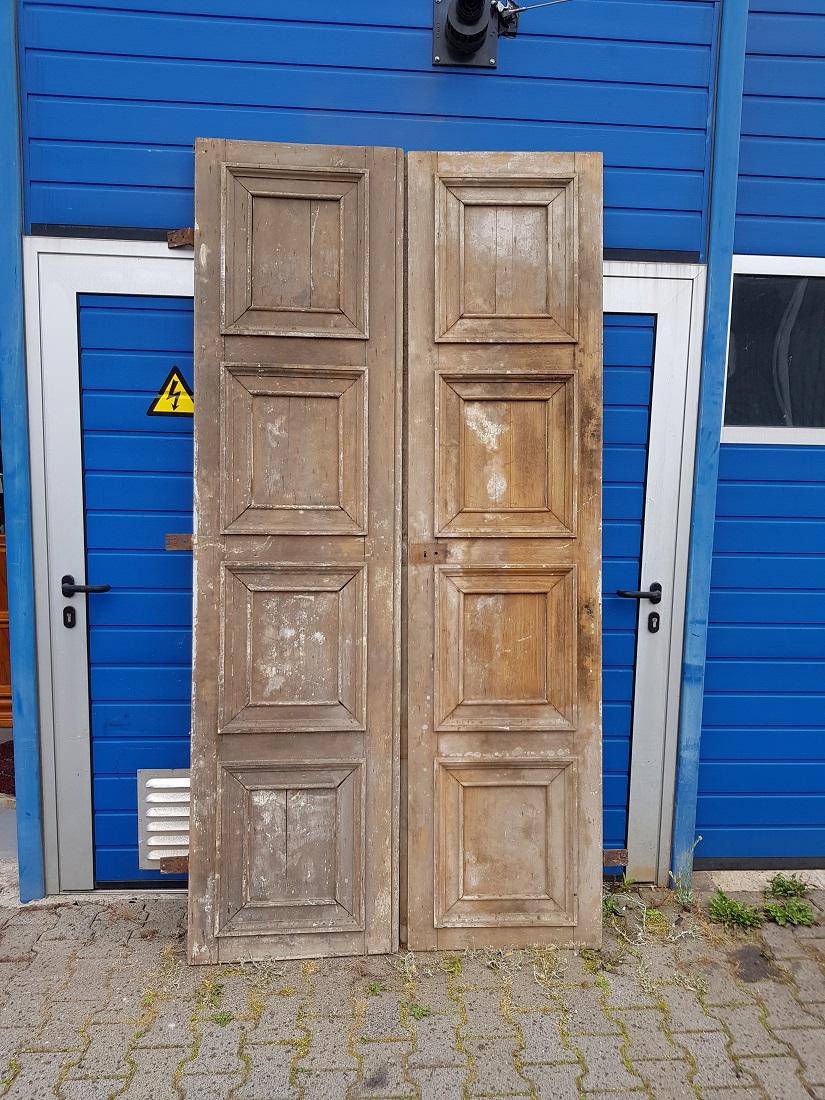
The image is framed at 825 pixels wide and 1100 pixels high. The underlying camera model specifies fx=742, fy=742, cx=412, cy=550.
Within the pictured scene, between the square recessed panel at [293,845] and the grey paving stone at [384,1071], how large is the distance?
1.48 feet

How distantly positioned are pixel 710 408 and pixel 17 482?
2749mm

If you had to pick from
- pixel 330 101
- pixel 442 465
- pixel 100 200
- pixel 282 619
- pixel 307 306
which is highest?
pixel 330 101

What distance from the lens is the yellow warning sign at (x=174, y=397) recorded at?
9.39ft

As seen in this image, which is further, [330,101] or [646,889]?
[646,889]

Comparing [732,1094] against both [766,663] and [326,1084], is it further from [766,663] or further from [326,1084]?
[766,663]

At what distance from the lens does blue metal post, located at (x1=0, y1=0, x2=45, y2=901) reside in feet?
8.95

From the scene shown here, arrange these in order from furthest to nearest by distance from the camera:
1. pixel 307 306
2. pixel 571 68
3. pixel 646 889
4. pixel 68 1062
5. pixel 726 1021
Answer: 1. pixel 646 889
2. pixel 571 68
3. pixel 307 306
4. pixel 726 1021
5. pixel 68 1062

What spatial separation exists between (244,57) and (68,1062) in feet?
11.3

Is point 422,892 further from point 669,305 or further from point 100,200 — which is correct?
point 100,200

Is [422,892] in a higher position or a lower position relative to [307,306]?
lower

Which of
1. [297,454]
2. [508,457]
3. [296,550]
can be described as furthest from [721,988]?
[297,454]

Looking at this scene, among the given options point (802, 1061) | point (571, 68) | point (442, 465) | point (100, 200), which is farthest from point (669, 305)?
point (802, 1061)

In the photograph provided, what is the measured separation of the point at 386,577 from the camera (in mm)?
2686

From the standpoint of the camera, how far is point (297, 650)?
2.69 m
